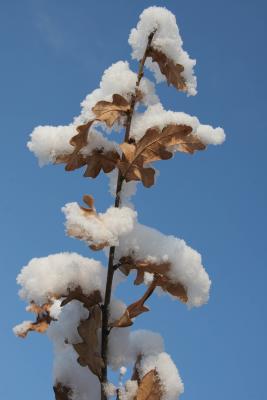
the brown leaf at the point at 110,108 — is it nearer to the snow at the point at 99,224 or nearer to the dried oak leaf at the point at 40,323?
the snow at the point at 99,224

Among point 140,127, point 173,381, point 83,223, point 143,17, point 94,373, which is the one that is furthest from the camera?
point 143,17

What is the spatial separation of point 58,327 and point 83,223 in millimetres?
562

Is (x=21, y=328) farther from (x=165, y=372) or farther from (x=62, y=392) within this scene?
(x=165, y=372)

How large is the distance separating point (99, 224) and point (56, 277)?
363 mm

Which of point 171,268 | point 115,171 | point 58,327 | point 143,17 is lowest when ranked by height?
point 58,327

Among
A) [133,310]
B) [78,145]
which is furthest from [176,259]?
[78,145]

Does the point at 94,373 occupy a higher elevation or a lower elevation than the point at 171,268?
lower

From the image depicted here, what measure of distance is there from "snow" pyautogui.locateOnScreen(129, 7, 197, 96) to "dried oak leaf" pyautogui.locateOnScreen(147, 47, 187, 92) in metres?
0.02

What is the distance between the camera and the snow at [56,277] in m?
2.02

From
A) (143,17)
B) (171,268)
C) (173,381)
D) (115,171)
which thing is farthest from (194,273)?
(143,17)

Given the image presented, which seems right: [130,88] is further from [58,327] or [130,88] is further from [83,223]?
[58,327]

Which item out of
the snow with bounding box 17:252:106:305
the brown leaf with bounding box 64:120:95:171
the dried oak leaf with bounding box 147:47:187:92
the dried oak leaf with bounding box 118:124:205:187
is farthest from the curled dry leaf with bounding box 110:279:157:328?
the dried oak leaf with bounding box 147:47:187:92

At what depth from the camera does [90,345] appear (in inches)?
77.0

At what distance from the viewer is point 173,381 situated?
2.07m
